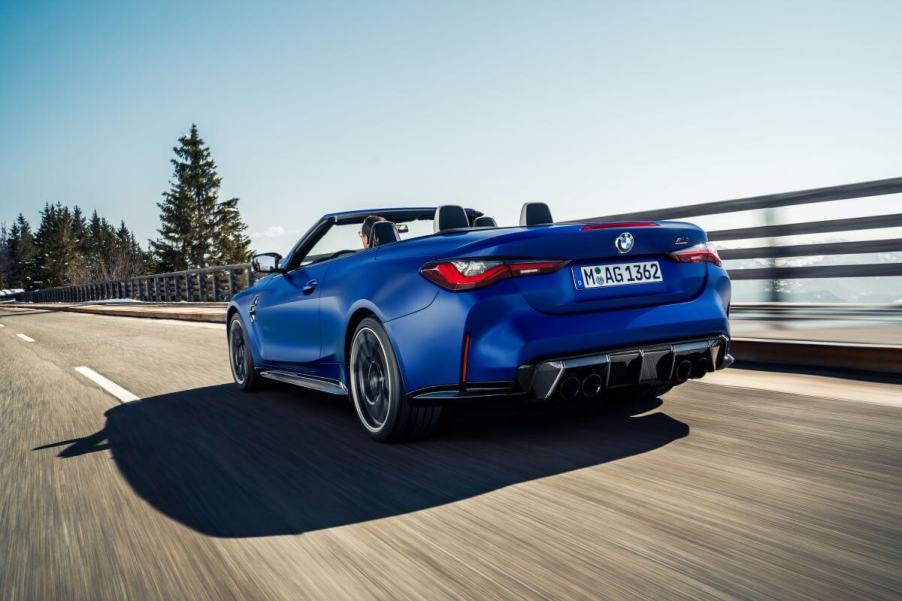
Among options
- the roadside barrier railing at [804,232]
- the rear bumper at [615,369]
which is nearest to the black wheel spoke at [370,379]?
the rear bumper at [615,369]

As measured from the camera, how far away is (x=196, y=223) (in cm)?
7294

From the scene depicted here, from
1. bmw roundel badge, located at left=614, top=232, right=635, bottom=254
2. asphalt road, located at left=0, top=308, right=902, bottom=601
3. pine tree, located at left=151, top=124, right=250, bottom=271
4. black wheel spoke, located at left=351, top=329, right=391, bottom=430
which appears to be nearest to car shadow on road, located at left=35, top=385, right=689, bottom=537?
asphalt road, located at left=0, top=308, right=902, bottom=601

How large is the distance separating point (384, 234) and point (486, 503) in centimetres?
202

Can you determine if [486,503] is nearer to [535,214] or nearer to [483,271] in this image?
[483,271]

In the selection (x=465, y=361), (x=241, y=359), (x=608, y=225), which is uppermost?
→ (x=608, y=225)

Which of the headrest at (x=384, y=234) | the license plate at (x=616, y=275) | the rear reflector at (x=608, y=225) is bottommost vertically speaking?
the license plate at (x=616, y=275)

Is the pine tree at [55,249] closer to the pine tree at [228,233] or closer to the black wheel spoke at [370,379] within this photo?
the pine tree at [228,233]

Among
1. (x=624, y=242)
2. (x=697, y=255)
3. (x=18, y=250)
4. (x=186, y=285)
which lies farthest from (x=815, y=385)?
(x=18, y=250)

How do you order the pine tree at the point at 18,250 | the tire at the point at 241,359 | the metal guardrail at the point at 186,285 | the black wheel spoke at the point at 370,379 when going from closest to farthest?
1. the black wheel spoke at the point at 370,379
2. the tire at the point at 241,359
3. the metal guardrail at the point at 186,285
4. the pine tree at the point at 18,250

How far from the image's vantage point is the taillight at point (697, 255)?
4.00 meters

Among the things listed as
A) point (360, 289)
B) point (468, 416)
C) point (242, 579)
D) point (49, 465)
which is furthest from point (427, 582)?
point (49, 465)

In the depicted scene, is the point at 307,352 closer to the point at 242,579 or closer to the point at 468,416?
the point at 468,416

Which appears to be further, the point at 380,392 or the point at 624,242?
the point at 380,392

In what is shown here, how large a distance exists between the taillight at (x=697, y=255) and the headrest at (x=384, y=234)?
1.59 meters
